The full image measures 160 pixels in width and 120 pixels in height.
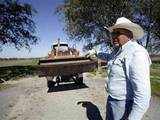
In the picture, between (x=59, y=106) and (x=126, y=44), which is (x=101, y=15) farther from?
(x=126, y=44)

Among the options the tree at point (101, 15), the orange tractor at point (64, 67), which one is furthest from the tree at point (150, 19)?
the orange tractor at point (64, 67)

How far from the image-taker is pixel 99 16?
40.2 meters

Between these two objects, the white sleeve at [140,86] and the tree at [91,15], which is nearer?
the white sleeve at [140,86]

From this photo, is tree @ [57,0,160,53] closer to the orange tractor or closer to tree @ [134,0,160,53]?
tree @ [134,0,160,53]

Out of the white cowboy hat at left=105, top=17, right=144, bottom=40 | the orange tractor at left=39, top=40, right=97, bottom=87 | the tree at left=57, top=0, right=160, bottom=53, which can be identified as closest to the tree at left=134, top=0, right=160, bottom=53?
the tree at left=57, top=0, right=160, bottom=53

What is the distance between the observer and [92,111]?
1142cm

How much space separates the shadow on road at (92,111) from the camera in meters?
10.6

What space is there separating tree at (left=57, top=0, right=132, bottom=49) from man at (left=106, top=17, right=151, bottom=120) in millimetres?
32413

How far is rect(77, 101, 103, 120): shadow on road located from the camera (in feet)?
34.7

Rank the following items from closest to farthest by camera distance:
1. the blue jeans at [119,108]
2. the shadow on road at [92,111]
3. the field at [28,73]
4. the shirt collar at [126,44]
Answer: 1. the shirt collar at [126,44]
2. the blue jeans at [119,108]
3. the shadow on road at [92,111]
4. the field at [28,73]

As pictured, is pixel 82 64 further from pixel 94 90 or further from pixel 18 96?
pixel 18 96

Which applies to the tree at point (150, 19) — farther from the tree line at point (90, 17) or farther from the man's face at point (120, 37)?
the man's face at point (120, 37)

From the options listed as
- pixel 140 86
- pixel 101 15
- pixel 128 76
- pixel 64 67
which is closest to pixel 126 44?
pixel 128 76

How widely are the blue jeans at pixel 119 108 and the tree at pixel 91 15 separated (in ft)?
106
